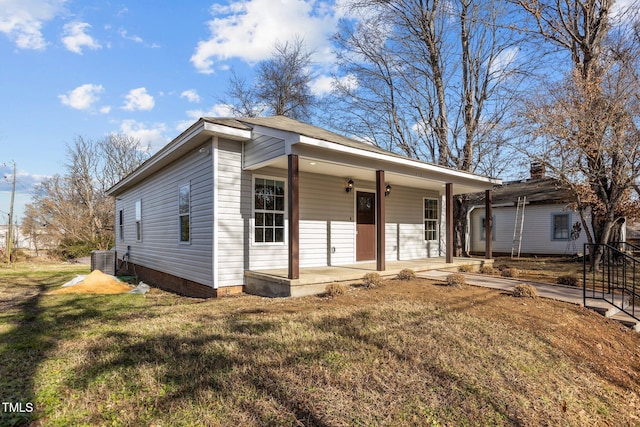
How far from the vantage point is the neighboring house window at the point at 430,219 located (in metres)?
12.0

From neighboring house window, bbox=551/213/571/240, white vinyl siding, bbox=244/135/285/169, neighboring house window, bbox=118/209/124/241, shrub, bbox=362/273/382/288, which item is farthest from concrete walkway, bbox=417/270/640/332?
neighboring house window, bbox=118/209/124/241

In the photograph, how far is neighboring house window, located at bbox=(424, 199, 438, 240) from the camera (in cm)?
1195

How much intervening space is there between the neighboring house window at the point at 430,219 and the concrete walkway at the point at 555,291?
348 centimetres

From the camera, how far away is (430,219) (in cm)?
1212

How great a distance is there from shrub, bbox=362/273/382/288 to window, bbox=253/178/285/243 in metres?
2.21

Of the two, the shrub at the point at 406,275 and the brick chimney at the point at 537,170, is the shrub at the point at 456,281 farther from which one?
the brick chimney at the point at 537,170

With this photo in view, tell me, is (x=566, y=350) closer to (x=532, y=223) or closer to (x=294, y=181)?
(x=294, y=181)

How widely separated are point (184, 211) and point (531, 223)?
1616 cm

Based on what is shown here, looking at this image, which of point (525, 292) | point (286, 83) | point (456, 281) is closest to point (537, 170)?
point (456, 281)

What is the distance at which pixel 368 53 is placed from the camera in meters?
17.4

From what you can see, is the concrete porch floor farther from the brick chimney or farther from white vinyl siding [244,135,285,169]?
the brick chimney

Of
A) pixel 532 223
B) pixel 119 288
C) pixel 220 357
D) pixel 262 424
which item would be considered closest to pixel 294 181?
pixel 220 357

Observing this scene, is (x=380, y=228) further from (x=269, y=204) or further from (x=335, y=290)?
(x=269, y=204)

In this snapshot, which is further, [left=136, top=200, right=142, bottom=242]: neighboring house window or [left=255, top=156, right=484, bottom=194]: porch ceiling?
[left=136, top=200, right=142, bottom=242]: neighboring house window
